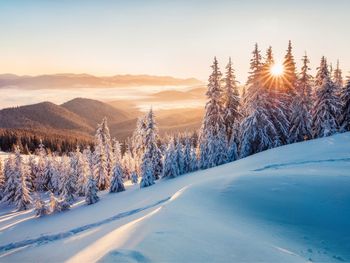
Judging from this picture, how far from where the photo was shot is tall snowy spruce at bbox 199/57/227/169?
39375mm

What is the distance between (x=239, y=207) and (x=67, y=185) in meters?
38.6

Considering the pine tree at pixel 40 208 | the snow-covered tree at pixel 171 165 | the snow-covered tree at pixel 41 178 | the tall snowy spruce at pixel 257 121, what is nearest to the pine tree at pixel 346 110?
the tall snowy spruce at pixel 257 121

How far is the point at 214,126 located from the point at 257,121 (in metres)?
6.41

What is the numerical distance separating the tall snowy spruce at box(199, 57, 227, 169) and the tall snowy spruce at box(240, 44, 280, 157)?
2.97m

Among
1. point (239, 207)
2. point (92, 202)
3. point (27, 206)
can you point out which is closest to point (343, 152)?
point (239, 207)

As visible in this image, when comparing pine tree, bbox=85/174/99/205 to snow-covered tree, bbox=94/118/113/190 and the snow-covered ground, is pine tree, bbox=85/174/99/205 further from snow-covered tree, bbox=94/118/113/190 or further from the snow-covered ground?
the snow-covered ground

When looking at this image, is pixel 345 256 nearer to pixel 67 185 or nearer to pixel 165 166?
pixel 165 166

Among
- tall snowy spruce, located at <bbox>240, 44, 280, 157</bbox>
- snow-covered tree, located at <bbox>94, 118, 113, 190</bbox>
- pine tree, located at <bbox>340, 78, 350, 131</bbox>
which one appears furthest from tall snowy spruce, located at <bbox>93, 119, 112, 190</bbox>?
pine tree, located at <bbox>340, 78, 350, 131</bbox>

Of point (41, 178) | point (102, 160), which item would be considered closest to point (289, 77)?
point (102, 160)

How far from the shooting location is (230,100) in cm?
4103

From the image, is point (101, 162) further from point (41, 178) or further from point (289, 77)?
point (289, 77)

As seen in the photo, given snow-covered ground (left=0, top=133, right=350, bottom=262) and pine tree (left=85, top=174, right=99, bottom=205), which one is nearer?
snow-covered ground (left=0, top=133, right=350, bottom=262)

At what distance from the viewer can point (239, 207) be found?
14.3m

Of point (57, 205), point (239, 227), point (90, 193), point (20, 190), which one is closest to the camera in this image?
point (239, 227)
